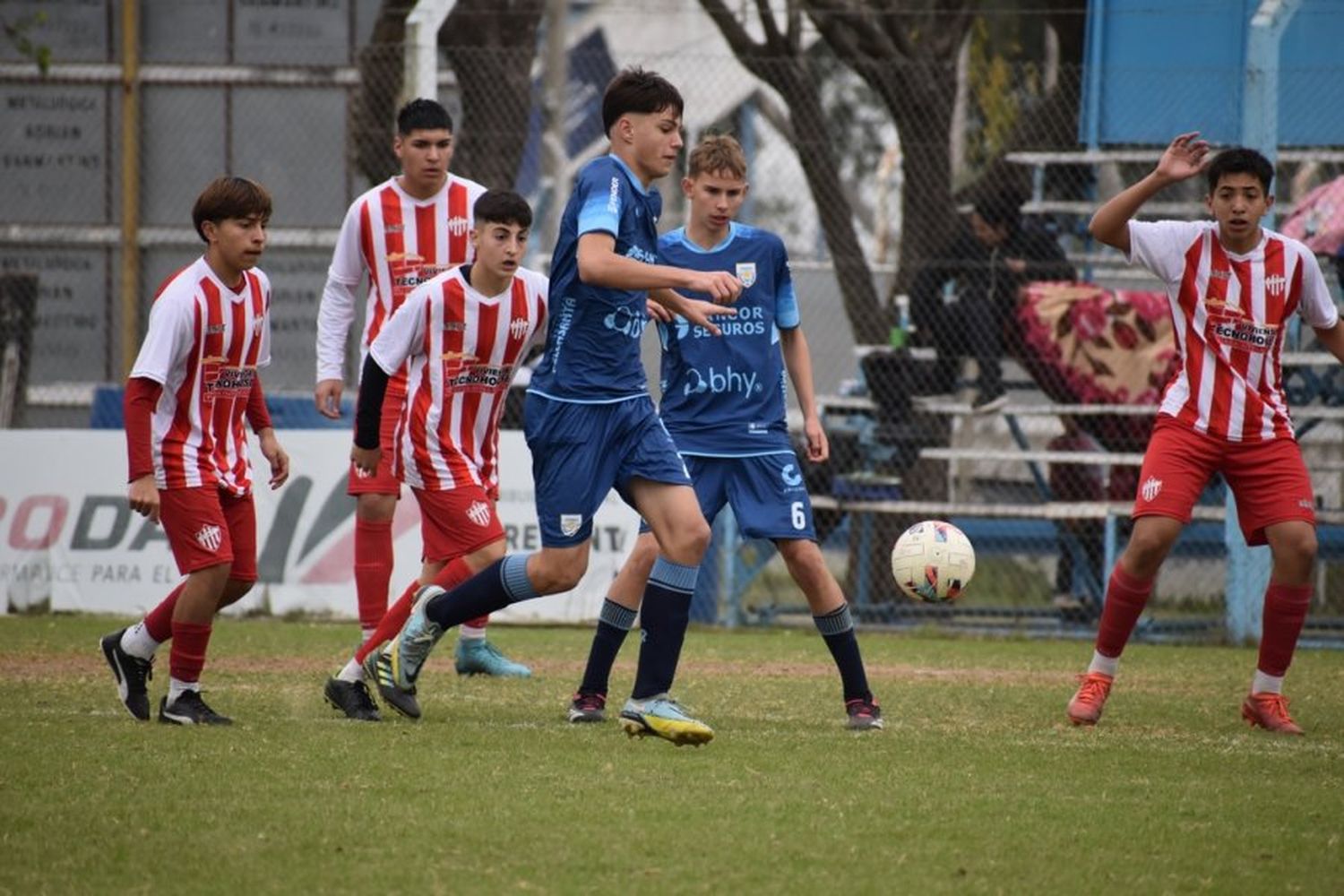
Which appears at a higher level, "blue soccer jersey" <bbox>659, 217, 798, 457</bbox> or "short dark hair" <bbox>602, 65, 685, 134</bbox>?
"short dark hair" <bbox>602, 65, 685, 134</bbox>

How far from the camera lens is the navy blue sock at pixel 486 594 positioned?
7066 mm

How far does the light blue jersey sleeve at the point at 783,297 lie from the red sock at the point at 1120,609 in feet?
5.32

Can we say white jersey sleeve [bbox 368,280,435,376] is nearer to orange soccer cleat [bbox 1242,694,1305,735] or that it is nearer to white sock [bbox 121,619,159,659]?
white sock [bbox 121,619,159,659]

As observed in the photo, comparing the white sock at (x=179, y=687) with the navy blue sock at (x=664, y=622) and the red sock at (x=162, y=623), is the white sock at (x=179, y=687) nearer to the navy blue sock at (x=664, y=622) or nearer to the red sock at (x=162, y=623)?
the red sock at (x=162, y=623)

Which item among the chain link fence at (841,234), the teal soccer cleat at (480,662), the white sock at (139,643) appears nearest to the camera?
the white sock at (139,643)

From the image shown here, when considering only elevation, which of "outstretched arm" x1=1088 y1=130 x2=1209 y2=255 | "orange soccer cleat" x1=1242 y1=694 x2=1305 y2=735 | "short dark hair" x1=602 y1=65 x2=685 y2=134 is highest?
"short dark hair" x1=602 y1=65 x2=685 y2=134

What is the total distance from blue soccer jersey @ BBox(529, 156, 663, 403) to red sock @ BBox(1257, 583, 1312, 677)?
109 inches

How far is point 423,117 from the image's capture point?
8.85m

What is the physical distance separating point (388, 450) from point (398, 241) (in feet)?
3.25

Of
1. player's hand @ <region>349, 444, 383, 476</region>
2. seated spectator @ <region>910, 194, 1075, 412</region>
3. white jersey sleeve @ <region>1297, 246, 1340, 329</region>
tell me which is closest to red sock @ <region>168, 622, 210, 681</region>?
player's hand @ <region>349, 444, 383, 476</region>

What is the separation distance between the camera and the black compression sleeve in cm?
719

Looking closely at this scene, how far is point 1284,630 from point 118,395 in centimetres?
835

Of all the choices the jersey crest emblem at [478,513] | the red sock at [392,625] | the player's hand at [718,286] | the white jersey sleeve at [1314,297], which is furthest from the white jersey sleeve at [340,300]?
the white jersey sleeve at [1314,297]

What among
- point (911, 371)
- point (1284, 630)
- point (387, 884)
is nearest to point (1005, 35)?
point (911, 371)
